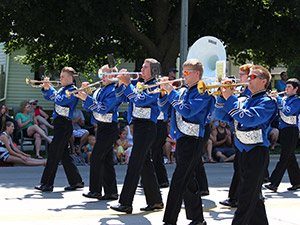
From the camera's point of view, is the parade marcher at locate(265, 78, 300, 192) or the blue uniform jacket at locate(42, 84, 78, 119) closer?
the blue uniform jacket at locate(42, 84, 78, 119)

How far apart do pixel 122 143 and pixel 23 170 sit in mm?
2624

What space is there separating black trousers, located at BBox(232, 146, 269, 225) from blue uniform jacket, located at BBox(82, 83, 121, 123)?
280 cm

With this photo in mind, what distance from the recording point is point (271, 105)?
5.75 metres

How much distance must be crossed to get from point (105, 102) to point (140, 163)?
1.35 m

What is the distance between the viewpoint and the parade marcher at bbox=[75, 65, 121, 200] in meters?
8.12

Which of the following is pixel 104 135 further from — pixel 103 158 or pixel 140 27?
pixel 140 27

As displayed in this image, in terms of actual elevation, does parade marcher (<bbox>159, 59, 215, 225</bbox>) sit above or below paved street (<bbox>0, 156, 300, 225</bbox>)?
above

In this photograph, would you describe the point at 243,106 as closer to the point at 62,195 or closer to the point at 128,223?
the point at 128,223

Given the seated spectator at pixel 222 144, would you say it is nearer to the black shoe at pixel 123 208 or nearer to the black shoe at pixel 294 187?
the black shoe at pixel 294 187

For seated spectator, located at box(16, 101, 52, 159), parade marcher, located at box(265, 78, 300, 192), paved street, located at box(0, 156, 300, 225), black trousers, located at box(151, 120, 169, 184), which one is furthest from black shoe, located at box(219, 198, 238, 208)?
seated spectator, located at box(16, 101, 52, 159)

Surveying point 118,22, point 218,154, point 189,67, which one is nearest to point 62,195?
point 189,67

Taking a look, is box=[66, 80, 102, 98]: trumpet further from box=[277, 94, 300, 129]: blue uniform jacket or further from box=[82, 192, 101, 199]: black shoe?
box=[277, 94, 300, 129]: blue uniform jacket

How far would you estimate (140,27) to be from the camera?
61.5ft

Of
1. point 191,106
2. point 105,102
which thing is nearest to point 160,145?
point 105,102
